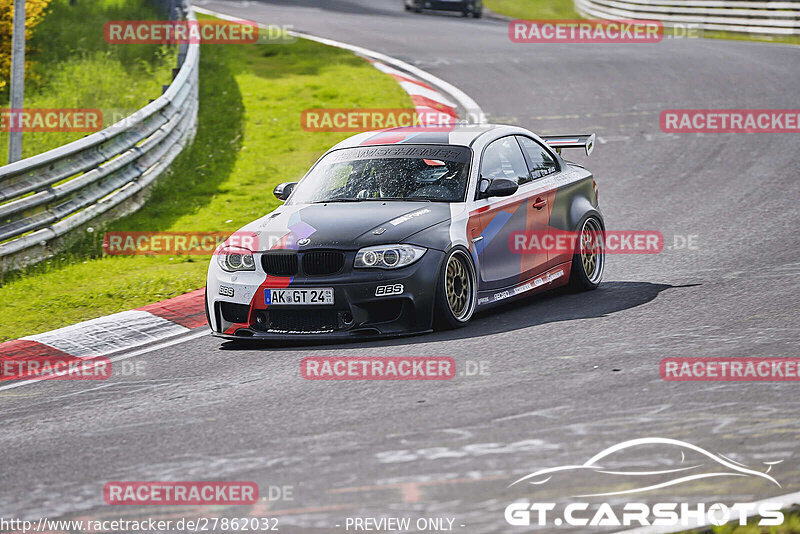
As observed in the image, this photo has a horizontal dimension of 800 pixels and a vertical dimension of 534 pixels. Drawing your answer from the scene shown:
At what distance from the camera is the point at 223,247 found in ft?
28.3

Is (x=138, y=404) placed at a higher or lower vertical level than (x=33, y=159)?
lower

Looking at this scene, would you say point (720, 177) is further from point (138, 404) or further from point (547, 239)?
point (138, 404)

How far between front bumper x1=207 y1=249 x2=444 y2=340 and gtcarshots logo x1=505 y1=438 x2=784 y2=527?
271 cm

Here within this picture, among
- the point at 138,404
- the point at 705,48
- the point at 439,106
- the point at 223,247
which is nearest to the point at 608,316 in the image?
the point at 223,247

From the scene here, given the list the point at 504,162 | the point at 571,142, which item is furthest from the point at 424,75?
the point at 504,162

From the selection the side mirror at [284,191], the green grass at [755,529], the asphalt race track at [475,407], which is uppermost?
the side mirror at [284,191]

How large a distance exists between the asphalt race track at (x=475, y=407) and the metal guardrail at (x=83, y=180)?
329 cm

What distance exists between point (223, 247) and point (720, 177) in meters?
7.42

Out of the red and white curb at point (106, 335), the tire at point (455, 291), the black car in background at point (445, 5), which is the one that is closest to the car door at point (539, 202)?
the tire at point (455, 291)

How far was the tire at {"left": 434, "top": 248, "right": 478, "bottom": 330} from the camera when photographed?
8062mm

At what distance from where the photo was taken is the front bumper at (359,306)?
312 inches

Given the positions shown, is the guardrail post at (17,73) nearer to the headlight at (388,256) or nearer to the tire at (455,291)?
the headlight at (388,256)

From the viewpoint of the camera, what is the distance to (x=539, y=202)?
9.43 meters

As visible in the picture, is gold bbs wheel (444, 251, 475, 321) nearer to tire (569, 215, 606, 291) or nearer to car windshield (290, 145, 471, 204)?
car windshield (290, 145, 471, 204)
